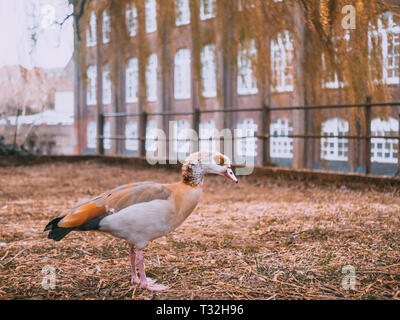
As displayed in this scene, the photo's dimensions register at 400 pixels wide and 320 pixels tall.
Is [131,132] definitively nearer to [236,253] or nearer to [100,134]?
[100,134]

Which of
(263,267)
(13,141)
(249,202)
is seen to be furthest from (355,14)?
(13,141)

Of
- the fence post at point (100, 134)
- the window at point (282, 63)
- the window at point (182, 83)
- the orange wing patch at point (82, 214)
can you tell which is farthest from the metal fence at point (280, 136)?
the window at point (182, 83)

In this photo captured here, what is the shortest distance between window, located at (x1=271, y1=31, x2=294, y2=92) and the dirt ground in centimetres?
127

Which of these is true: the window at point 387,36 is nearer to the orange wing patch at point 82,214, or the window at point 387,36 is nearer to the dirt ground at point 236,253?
the dirt ground at point 236,253

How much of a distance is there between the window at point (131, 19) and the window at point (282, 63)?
3.66ft

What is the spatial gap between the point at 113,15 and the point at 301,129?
25.4 feet

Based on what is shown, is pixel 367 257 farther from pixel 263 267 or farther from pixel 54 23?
pixel 54 23

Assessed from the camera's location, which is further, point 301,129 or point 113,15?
point 301,129

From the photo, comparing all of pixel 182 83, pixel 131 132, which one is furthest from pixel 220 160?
pixel 131 132

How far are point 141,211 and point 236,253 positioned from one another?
94cm

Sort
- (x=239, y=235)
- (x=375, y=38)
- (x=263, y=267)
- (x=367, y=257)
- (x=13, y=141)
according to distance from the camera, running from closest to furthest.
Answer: (x=263, y=267)
(x=367, y=257)
(x=239, y=235)
(x=375, y=38)
(x=13, y=141)

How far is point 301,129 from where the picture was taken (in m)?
10.4

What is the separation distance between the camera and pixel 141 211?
6.34 feet

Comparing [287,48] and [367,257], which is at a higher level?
[287,48]
